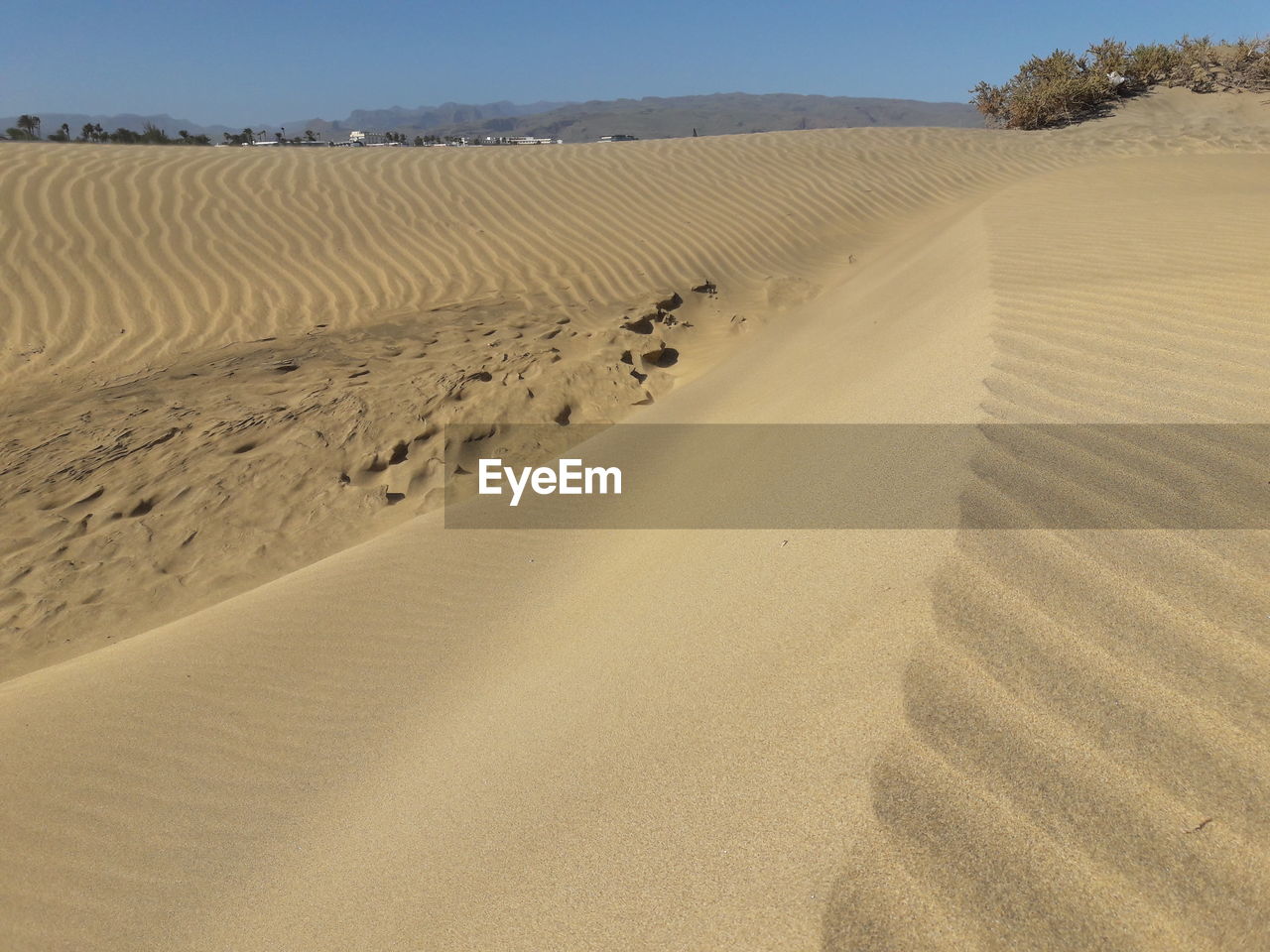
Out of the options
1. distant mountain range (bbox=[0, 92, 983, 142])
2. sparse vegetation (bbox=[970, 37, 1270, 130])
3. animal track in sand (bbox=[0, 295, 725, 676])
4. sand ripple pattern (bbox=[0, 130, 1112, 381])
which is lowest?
animal track in sand (bbox=[0, 295, 725, 676])

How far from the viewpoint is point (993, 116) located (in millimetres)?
19516

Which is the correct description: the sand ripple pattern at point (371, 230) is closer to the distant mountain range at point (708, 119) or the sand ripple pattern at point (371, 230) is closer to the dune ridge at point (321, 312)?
the dune ridge at point (321, 312)

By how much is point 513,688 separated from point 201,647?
1384mm

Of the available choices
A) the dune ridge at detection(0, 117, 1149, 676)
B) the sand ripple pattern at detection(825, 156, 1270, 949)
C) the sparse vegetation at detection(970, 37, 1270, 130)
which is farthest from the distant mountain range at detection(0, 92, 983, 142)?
the sand ripple pattern at detection(825, 156, 1270, 949)

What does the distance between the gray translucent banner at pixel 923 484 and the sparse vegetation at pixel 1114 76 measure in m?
17.6

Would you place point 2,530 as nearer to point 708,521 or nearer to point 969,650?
point 708,521

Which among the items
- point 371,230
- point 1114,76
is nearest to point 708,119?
point 1114,76

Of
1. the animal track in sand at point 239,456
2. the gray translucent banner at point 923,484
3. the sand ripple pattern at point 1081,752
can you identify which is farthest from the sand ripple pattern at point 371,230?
the sand ripple pattern at point 1081,752

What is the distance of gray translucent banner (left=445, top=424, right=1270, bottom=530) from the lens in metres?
2.34

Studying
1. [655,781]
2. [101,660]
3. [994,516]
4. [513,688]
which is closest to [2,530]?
[101,660]

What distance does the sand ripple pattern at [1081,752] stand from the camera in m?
1.28

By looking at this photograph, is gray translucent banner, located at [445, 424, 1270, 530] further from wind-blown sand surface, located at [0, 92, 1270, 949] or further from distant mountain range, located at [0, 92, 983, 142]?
distant mountain range, located at [0, 92, 983, 142]

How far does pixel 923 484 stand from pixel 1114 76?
807 inches

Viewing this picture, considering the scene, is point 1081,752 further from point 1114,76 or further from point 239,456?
point 1114,76
